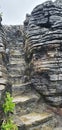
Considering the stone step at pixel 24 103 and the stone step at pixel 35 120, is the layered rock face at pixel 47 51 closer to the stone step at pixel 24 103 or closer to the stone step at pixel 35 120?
the stone step at pixel 24 103

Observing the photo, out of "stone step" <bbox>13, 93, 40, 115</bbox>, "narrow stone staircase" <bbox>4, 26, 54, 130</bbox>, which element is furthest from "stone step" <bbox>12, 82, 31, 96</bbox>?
"stone step" <bbox>13, 93, 40, 115</bbox>

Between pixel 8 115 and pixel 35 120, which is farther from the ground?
pixel 8 115

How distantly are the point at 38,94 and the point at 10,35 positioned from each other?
11843mm

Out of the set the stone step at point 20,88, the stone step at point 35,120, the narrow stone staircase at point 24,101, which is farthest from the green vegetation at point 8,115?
the stone step at point 20,88

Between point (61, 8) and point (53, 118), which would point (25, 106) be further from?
point (61, 8)

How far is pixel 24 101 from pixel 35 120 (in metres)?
1.80

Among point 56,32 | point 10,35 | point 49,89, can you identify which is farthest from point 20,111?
point 10,35

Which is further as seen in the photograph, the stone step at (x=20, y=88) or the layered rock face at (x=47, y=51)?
the stone step at (x=20, y=88)

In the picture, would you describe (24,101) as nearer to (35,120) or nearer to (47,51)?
(35,120)

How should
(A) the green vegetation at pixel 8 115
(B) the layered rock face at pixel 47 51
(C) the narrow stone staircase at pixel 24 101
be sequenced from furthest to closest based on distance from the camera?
(B) the layered rock face at pixel 47 51 < (C) the narrow stone staircase at pixel 24 101 < (A) the green vegetation at pixel 8 115

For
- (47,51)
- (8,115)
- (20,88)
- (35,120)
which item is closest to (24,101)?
(35,120)

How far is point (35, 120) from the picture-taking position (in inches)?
557

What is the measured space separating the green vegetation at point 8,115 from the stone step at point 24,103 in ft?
3.64

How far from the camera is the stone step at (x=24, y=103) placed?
15246mm
